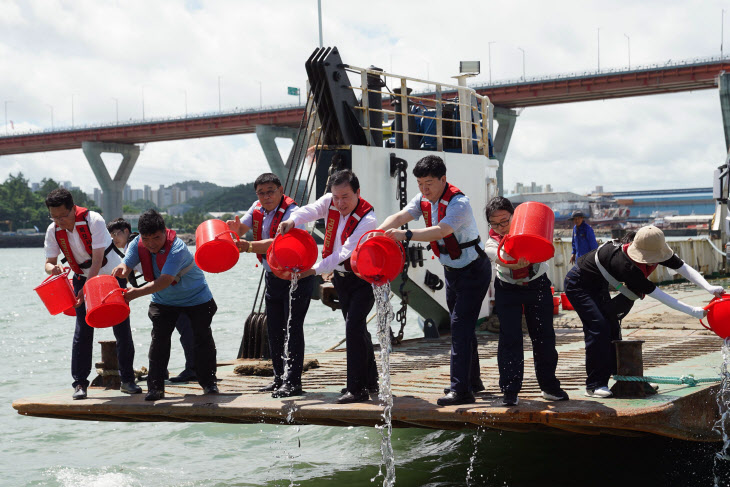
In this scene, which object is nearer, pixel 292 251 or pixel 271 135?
pixel 292 251

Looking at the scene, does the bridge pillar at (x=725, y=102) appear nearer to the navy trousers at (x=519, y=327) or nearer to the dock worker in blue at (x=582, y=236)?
the dock worker in blue at (x=582, y=236)

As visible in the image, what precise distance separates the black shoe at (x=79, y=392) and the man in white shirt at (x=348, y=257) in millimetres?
2131

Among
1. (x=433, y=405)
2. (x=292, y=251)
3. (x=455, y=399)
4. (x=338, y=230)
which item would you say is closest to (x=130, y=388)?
(x=292, y=251)

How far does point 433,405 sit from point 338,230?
1448 millimetres

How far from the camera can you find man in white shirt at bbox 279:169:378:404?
5832 mm

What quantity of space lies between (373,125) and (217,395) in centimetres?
511

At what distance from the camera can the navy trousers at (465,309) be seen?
18.5 feet

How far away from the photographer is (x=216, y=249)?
6020mm

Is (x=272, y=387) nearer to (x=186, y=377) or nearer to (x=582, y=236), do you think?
(x=186, y=377)

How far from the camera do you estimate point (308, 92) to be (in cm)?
1049

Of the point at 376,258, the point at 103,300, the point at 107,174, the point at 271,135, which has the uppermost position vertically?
the point at 271,135

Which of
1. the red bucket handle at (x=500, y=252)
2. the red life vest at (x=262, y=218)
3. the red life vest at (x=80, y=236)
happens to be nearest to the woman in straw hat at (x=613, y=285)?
the red bucket handle at (x=500, y=252)

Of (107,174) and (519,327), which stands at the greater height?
(107,174)

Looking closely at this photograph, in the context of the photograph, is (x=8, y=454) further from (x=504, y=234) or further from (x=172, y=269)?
(x=504, y=234)
